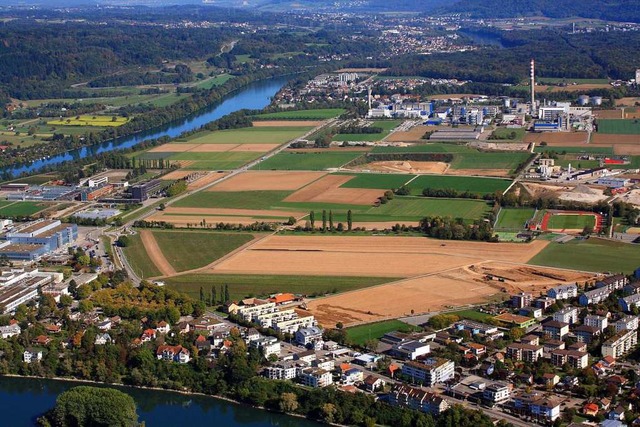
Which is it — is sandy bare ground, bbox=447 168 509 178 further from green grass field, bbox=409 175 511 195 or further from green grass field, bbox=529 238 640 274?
green grass field, bbox=529 238 640 274

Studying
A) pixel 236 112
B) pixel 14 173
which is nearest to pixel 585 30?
pixel 236 112

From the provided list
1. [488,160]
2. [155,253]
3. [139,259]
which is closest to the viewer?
[139,259]

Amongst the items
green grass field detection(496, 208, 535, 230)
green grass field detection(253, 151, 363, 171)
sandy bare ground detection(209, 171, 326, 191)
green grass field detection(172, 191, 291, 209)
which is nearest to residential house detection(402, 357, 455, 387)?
green grass field detection(496, 208, 535, 230)

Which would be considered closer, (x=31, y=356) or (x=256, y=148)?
(x=31, y=356)

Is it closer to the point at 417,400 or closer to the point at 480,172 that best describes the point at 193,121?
the point at 480,172

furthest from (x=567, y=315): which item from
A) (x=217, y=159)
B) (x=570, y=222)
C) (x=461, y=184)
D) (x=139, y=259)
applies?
(x=217, y=159)

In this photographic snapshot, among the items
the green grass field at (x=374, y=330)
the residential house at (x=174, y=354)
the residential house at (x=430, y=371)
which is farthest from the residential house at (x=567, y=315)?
the residential house at (x=174, y=354)
